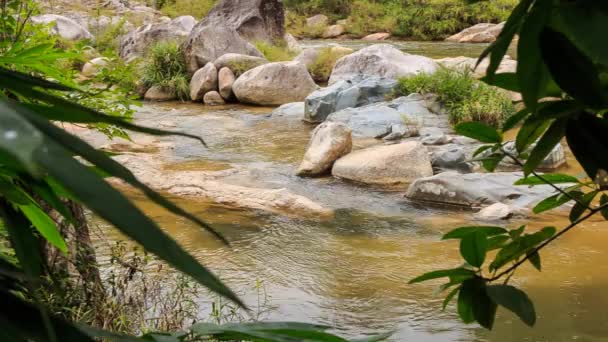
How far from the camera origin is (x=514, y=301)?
0.73 meters

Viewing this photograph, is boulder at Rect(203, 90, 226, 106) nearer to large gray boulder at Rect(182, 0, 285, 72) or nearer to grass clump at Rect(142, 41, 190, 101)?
grass clump at Rect(142, 41, 190, 101)

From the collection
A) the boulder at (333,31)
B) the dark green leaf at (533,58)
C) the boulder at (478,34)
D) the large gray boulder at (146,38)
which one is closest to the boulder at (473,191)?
the dark green leaf at (533,58)

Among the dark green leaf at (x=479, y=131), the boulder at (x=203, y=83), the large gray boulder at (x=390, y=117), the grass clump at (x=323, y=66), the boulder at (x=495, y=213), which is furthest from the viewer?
the grass clump at (x=323, y=66)

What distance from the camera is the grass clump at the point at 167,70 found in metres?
12.4

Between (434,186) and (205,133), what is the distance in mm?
3993

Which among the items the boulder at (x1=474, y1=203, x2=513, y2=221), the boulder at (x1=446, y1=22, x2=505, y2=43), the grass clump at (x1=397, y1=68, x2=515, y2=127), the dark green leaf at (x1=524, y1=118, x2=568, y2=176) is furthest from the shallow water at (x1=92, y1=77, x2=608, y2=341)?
the boulder at (x1=446, y1=22, x2=505, y2=43)

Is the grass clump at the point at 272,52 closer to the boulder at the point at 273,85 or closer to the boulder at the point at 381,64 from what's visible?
the boulder at the point at 381,64

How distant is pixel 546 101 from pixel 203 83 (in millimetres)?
11720

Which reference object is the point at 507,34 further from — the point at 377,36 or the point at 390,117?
the point at 377,36

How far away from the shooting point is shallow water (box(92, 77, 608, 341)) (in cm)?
392

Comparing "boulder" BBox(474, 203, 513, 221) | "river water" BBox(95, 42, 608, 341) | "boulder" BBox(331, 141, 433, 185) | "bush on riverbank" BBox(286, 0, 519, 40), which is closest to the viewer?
"river water" BBox(95, 42, 608, 341)

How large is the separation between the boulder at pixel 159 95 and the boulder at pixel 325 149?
5762 mm

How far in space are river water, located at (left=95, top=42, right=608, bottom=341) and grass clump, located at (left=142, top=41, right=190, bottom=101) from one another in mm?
5671

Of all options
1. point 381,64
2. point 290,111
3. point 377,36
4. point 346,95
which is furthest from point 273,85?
point 377,36
